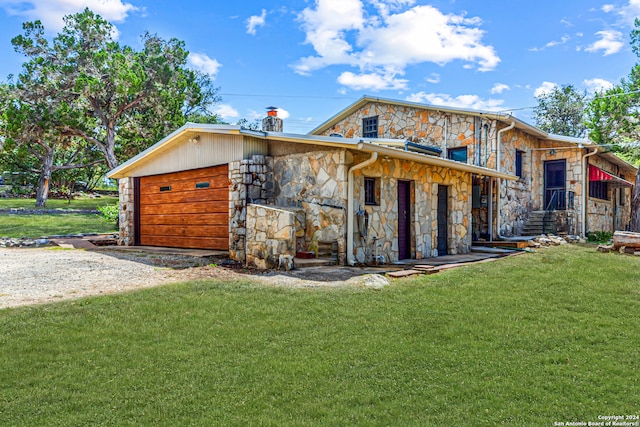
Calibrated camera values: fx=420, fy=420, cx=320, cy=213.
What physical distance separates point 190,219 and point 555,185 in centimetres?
1441

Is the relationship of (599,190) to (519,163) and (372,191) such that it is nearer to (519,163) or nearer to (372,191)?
(519,163)

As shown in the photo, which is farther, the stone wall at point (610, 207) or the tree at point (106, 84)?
the tree at point (106, 84)

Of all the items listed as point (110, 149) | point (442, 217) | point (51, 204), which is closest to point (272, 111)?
point (442, 217)

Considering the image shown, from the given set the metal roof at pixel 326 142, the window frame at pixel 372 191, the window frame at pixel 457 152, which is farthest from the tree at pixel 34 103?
the window frame at pixel 457 152

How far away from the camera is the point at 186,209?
1211cm

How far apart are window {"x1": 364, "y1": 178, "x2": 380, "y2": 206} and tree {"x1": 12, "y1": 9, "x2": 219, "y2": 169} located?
52.3 ft

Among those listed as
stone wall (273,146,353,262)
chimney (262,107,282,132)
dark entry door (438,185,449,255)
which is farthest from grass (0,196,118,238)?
dark entry door (438,185,449,255)

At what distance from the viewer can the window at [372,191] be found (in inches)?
383

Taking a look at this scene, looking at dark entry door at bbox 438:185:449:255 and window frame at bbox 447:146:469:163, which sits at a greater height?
window frame at bbox 447:146:469:163

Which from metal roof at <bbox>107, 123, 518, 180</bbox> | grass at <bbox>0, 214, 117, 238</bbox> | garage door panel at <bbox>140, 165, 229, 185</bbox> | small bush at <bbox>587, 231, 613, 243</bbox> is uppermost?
metal roof at <bbox>107, 123, 518, 180</bbox>

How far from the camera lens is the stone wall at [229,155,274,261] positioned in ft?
32.0

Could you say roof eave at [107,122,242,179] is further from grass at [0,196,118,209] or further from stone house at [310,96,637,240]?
grass at [0,196,118,209]

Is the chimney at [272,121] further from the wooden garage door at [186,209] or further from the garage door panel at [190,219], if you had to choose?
the garage door panel at [190,219]

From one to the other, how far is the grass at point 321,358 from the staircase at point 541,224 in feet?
35.4
